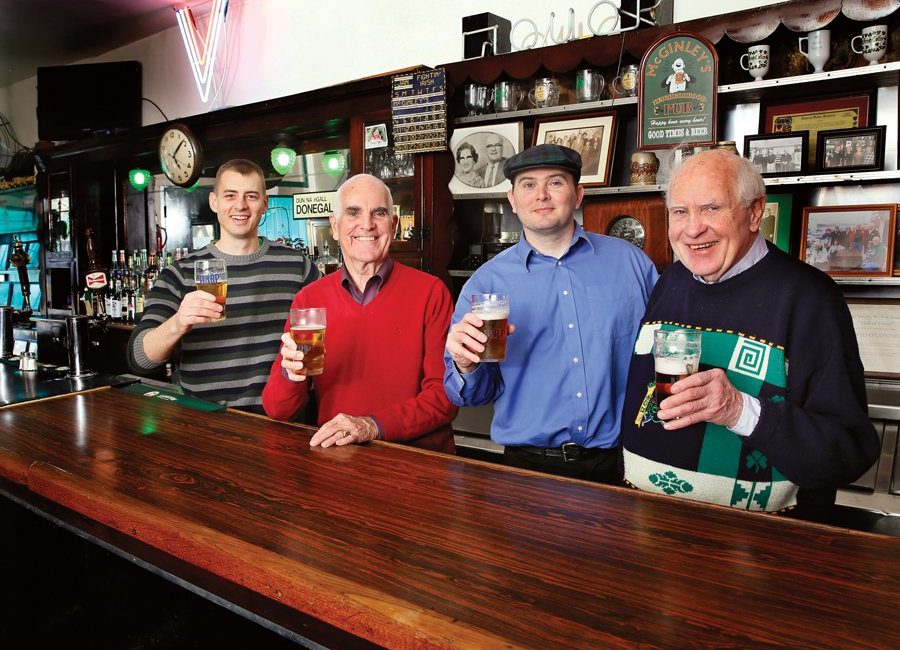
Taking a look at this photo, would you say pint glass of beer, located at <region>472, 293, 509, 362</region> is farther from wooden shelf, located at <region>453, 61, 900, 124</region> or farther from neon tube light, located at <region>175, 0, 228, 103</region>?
neon tube light, located at <region>175, 0, 228, 103</region>

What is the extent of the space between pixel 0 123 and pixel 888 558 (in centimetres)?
1013

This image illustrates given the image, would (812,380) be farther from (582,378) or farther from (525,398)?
(525,398)

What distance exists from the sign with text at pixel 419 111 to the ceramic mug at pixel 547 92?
0.51 meters

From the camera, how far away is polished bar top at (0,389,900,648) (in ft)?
2.97

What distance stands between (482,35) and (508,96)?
425 millimetres

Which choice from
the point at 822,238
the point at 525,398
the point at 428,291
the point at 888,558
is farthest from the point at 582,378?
the point at 822,238

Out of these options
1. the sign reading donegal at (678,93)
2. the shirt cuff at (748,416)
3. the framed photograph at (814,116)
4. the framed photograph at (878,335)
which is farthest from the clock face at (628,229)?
the shirt cuff at (748,416)

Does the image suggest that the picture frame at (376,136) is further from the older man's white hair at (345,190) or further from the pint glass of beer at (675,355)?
the pint glass of beer at (675,355)

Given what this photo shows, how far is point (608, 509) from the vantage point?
51.5 inches

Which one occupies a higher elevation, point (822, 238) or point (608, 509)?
point (822, 238)

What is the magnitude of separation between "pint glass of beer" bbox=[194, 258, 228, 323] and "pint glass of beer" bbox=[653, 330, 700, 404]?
1306mm

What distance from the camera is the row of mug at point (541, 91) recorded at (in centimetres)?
318

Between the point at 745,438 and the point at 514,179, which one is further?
the point at 514,179

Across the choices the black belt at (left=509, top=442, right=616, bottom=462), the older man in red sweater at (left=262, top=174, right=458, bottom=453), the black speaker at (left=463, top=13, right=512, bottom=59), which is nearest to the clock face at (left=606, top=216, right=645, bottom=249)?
the black speaker at (left=463, top=13, right=512, bottom=59)
